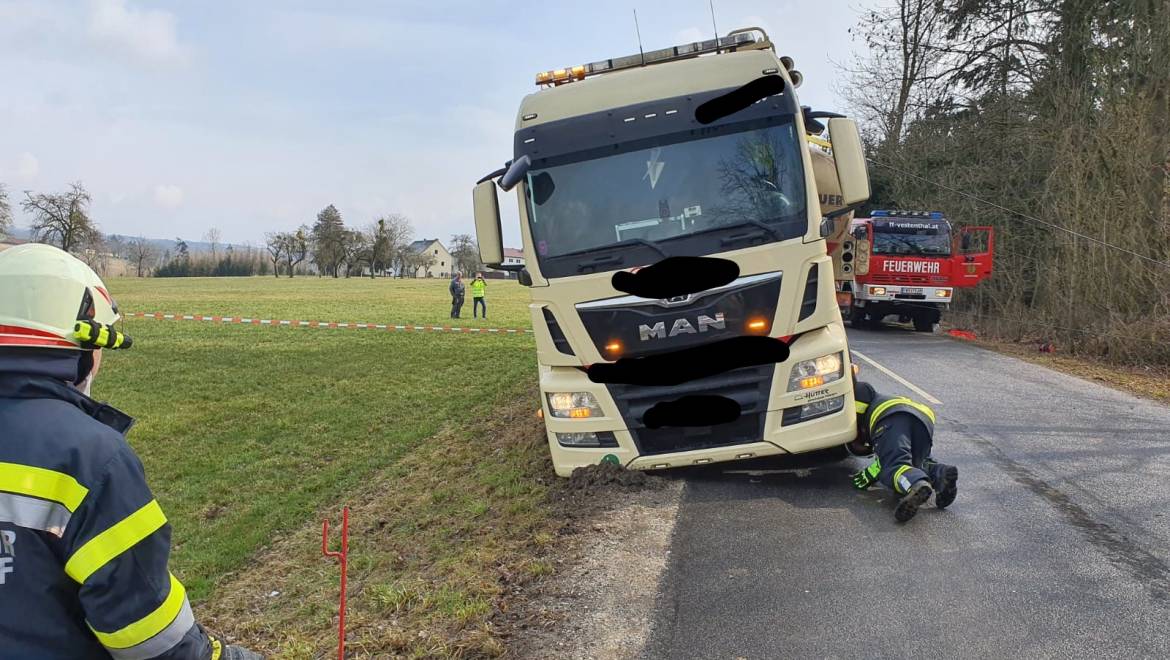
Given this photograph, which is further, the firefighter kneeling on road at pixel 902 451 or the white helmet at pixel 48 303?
the firefighter kneeling on road at pixel 902 451

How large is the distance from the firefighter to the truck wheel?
1846 centimetres

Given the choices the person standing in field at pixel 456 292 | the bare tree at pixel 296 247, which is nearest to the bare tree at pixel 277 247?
the bare tree at pixel 296 247

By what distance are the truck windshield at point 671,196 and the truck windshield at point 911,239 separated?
42.7 ft

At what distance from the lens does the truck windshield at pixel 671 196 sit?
4945 mm

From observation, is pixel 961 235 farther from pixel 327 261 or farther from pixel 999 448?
pixel 327 261

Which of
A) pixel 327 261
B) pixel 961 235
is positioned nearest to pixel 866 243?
pixel 961 235

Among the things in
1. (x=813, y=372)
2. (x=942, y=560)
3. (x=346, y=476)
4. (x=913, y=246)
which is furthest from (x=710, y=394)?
(x=913, y=246)

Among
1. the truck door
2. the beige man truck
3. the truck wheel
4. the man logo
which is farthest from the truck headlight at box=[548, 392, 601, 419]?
the truck wheel

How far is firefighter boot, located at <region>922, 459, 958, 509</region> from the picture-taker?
4.59 m

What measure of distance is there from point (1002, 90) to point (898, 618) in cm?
2233

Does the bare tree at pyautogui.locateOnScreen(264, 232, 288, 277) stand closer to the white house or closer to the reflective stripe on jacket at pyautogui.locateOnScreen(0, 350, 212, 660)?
the white house

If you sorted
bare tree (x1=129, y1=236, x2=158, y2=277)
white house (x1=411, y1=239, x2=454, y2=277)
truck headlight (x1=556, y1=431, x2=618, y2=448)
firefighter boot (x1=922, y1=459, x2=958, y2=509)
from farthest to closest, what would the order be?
white house (x1=411, y1=239, x2=454, y2=277) → bare tree (x1=129, y1=236, x2=158, y2=277) → truck headlight (x1=556, y1=431, x2=618, y2=448) → firefighter boot (x1=922, y1=459, x2=958, y2=509)

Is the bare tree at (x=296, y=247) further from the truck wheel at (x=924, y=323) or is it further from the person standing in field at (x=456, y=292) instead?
the truck wheel at (x=924, y=323)

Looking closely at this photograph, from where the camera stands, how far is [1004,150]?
64.2 feet
